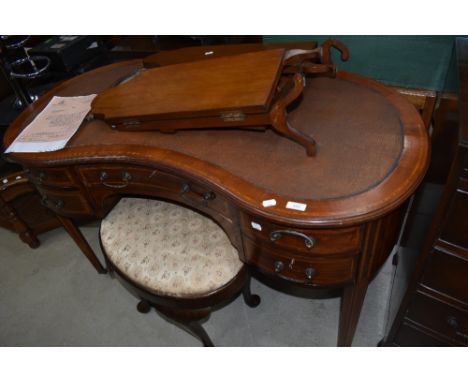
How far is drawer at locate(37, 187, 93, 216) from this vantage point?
133cm

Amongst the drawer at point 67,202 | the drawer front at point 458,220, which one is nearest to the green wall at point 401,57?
the drawer front at point 458,220

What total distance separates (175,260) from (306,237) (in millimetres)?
500

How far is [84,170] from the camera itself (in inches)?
47.6

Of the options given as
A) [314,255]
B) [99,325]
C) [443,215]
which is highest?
[443,215]

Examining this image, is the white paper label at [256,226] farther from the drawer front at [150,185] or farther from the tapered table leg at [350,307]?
the tapered table leg at [350,307]

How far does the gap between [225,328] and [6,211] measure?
4.45 feet

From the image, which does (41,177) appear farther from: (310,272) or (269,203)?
(310,272)

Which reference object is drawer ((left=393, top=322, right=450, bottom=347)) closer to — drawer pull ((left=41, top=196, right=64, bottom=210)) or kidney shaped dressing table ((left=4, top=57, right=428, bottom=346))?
kidney shaped dressing table ((left=4, top=57, right=428, bottom=346))

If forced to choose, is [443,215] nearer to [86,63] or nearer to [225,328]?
[225,328]

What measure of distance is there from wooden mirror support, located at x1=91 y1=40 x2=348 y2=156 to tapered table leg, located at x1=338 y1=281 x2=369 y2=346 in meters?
0.42

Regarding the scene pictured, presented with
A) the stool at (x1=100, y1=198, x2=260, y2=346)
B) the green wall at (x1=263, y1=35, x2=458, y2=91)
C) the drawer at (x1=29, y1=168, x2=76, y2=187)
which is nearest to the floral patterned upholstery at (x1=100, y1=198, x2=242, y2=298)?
the stool at (x1=100, y1=198, x2=260, y2=346)
